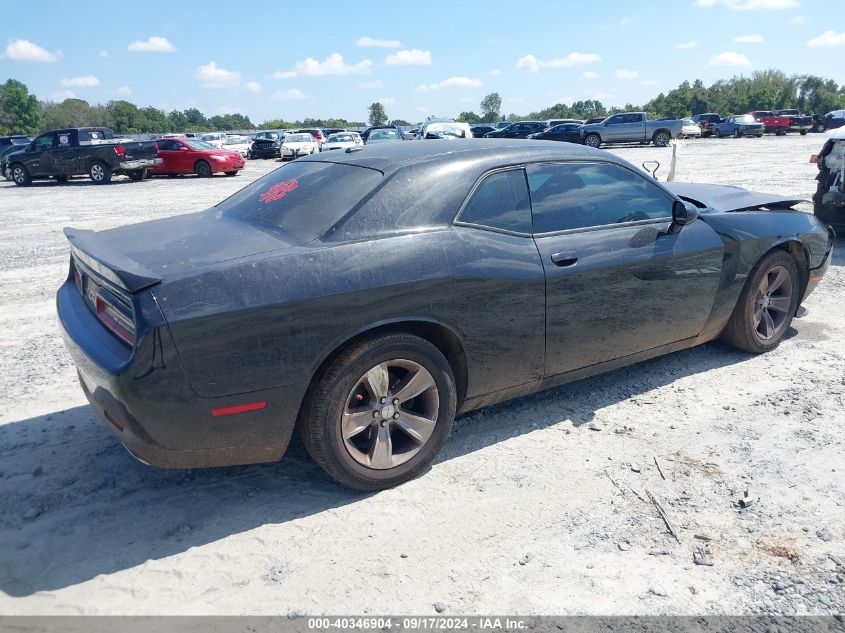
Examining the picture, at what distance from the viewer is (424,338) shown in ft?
10.6

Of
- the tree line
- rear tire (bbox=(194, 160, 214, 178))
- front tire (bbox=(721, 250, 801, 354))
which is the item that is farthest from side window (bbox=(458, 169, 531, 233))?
the tree line

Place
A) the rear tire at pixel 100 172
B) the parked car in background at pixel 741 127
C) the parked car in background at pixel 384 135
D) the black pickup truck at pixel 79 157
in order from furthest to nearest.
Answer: the parked car in background at pixel 741 127 → the parked car in background at pixel 384 135 → the rear tire at pixel 100 172 → the black pickup truck at pixel 79 157

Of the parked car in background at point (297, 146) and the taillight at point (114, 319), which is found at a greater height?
the parked car in background at point (297, 146)

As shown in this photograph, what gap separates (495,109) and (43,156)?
104 metres

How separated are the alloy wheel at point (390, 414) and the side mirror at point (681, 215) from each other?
77.2 inches

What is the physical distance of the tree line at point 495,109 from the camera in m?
78.8

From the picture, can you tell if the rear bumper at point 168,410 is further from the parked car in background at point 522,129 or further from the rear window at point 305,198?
the parked car in background at point 522,129

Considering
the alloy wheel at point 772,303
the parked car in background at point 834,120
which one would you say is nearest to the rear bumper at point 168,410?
the alloy wheel at point 772,303

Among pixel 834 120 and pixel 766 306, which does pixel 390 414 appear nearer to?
pixel 766 306

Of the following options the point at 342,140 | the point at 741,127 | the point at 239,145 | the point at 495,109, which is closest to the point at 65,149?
the point at 342,140

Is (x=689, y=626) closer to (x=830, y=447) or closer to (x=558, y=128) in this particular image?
(x=830, y=447)

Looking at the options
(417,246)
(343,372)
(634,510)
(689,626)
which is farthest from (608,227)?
(689,626)

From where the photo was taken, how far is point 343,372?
2943 mm

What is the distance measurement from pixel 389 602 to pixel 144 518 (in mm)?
1278
